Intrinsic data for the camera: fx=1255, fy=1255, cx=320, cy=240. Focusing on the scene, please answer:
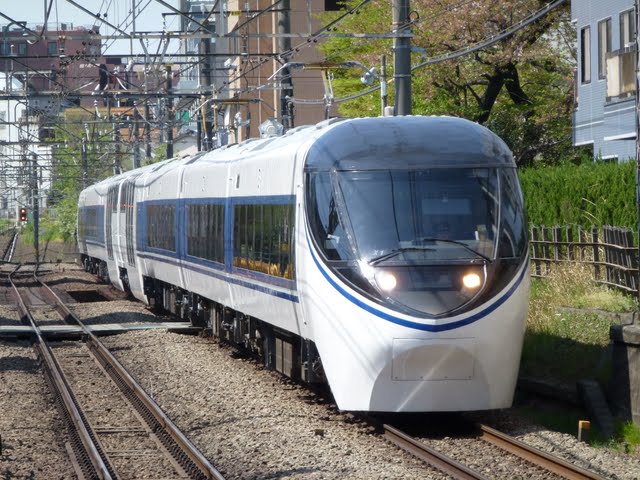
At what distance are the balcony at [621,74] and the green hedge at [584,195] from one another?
2.04 m

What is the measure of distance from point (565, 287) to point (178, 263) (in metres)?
7.23

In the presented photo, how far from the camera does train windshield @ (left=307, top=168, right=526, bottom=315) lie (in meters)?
11.0

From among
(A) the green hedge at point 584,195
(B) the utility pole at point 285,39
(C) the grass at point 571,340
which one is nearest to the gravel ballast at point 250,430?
(C) the grass at point 571,340

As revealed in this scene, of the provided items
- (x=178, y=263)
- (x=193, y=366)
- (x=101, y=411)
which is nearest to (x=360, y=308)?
(x=101, y=411)

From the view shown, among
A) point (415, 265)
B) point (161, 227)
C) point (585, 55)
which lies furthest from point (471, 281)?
point (585, 55)

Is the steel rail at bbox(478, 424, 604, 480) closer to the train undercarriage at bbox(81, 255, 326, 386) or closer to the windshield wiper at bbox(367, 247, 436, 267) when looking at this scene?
the windshield wiper at bbox(367, 247, 436, 267)

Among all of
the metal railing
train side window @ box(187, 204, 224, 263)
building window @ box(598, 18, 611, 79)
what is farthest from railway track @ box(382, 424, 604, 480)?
building window @ box(598, 18, 611, 79)

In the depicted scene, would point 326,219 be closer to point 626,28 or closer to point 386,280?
point 386,280

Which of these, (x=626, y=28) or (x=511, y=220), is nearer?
(x=511, y=220)

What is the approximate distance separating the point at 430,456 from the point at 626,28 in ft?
64.6

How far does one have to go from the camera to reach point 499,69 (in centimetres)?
3656

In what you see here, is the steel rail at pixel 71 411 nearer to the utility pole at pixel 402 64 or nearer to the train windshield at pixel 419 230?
the train windshield at pixel 419 230

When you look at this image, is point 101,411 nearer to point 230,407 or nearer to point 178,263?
point 230,407

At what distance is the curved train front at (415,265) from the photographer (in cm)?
1084
